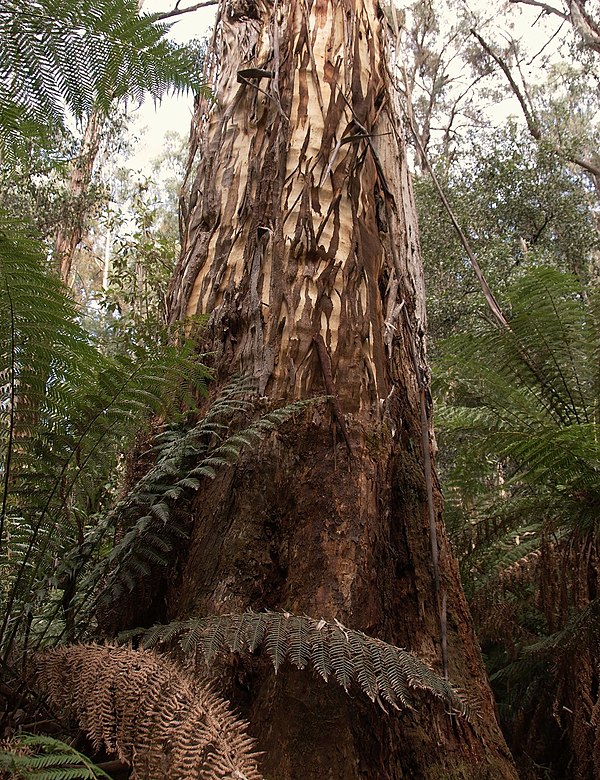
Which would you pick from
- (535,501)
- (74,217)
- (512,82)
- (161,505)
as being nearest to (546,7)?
(512,82)

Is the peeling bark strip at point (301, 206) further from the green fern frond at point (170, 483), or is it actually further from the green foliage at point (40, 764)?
the green foliage at point (40, 764)

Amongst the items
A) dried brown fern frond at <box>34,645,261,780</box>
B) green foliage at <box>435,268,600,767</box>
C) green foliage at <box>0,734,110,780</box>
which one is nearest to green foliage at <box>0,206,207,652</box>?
dried brown fern frond at <box>34,645,261,780</box>

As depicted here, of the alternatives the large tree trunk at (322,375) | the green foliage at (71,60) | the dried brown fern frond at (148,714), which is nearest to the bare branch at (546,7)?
the large tree trunk at (322,375)

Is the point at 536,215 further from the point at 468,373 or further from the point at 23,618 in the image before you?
the point at 23,618

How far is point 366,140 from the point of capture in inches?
81.4

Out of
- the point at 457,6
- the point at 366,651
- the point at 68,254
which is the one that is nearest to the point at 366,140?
the point at 366,651

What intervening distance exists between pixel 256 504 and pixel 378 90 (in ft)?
5.38

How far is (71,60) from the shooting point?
1.50m

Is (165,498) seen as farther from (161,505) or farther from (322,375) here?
(322,375)

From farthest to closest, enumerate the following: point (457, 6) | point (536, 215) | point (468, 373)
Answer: point (457, 6)
point (536, 215)
point (468, 373)

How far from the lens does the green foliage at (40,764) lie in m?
0.75

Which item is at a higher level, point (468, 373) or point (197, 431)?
point (468, 373)

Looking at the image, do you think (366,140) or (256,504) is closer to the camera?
(256,504)

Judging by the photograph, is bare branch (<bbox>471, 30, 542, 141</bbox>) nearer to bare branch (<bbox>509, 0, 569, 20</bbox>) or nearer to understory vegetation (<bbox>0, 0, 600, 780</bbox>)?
bare branch (<bbox>509, 0, 569, 20</bbox>)
